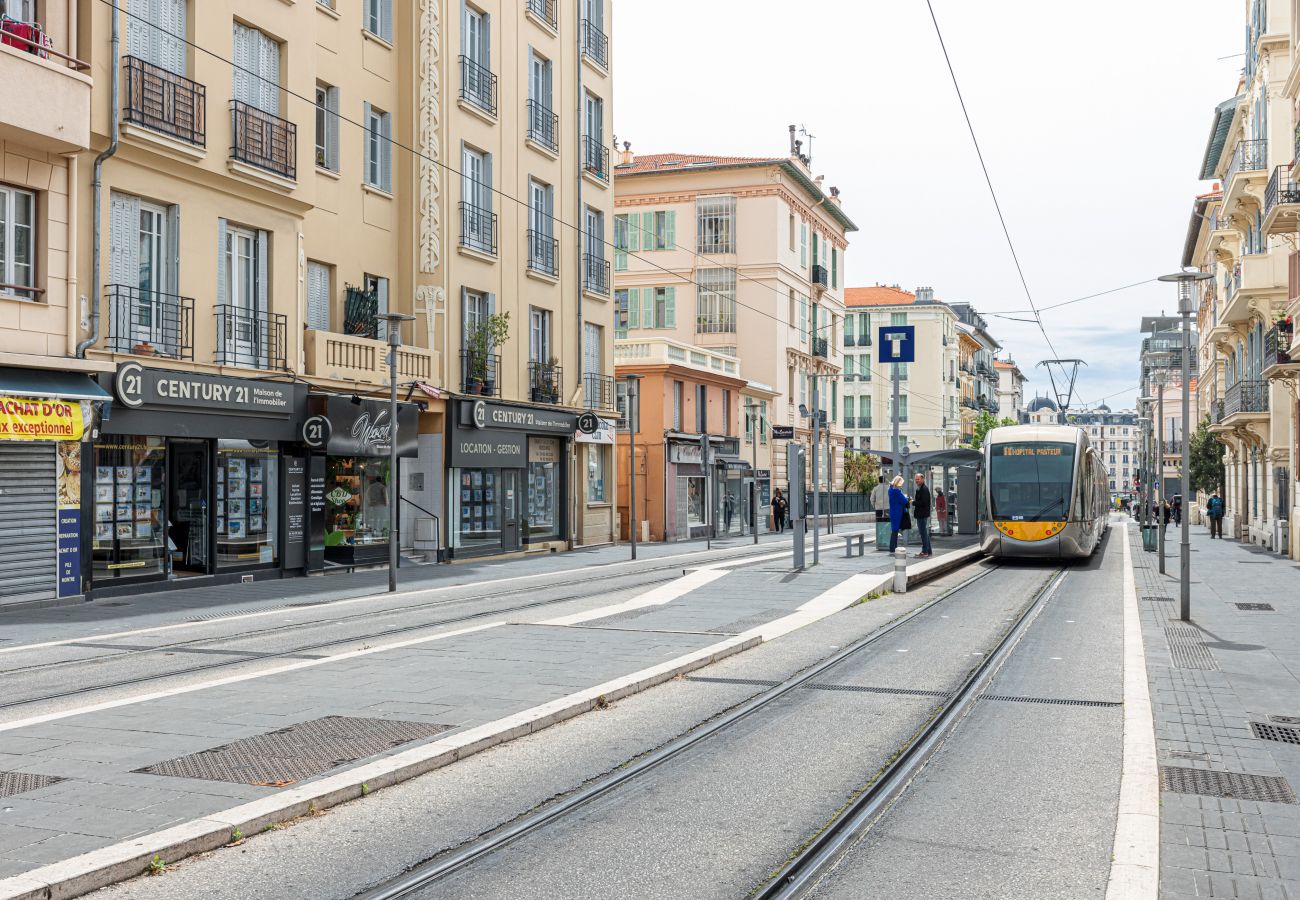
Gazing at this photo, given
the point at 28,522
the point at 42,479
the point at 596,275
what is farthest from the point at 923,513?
the point at 28,522

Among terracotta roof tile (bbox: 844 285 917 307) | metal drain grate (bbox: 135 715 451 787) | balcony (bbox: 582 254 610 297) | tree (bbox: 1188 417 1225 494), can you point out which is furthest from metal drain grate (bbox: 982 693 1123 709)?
terracotta roof tile (bbox: 844 285 917 307)

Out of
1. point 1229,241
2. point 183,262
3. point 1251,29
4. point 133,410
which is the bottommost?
point 133,410

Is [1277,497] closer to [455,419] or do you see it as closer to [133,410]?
Result: [455,419]

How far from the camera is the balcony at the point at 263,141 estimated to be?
21.1 m

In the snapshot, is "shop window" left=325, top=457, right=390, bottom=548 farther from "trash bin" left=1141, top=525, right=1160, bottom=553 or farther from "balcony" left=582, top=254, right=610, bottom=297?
"trash bin" left=1141, top=525, right=1160, bottom=553

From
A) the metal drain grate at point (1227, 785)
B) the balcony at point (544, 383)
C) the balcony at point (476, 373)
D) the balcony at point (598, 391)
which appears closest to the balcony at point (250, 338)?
the balcony at point (476, 373)

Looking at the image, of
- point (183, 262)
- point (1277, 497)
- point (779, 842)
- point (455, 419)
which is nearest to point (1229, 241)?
point (1277, 497)

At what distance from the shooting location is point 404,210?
2739cm

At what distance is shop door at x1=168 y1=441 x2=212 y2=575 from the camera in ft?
65.1

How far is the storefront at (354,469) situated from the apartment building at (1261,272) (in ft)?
68.1

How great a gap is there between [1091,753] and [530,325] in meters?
25.3

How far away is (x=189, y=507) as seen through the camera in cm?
2012

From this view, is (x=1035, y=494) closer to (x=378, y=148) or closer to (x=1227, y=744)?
(x=378, y=148)

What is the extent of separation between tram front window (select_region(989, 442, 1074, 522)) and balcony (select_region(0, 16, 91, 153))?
19.9 metres
